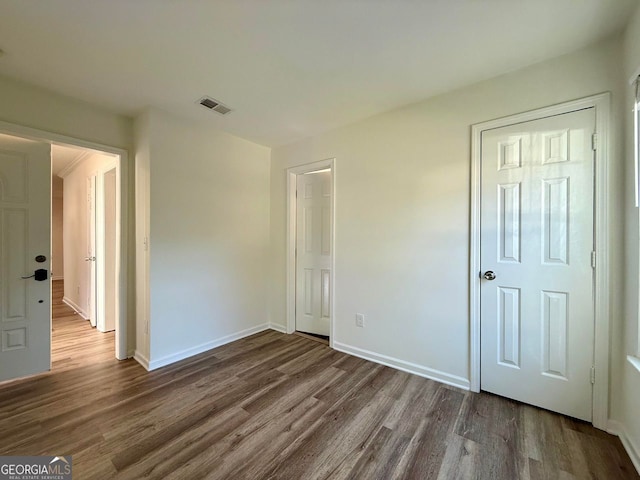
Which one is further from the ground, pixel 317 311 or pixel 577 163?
pixel 577 163

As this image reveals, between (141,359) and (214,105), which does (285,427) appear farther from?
(214,105)

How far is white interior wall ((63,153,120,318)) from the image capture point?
3875mm

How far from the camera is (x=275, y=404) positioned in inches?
77.7

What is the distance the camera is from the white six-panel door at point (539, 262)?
1.74 metres

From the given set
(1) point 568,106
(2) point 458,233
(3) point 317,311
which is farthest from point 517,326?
(3) point 317,311

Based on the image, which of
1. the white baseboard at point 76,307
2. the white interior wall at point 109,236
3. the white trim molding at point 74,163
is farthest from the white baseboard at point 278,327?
the white trim molding at point 74,163

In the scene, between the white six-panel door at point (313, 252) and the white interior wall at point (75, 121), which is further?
the white six-panel door at point (313, 252)

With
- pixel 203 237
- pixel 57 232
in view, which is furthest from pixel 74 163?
pixel 57 232

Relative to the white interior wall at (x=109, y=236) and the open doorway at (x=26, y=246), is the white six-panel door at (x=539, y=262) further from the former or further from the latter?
the white interior wall at (x=109, y=236)

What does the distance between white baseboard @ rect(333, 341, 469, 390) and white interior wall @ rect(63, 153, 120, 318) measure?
3808 millimetres

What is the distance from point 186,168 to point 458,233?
273cm

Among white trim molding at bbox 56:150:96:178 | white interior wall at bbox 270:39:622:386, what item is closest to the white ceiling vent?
white interior wall at bbox 270:39:622:386

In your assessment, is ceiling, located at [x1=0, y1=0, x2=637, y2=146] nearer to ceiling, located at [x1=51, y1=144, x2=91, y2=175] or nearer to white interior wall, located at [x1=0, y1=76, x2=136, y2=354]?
white interior wall, located at [x1=0, y1=76, x2=136, y2=354]

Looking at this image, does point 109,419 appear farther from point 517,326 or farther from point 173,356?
point 517,326
